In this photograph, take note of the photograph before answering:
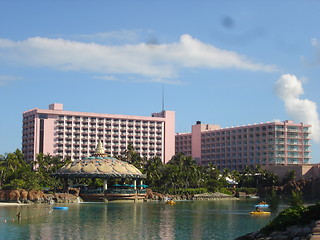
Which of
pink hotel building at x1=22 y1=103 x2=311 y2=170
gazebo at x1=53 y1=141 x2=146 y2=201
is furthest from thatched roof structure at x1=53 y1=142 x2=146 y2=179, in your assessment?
pink hotel building at x1=22 y1=103 x2=311 y2=170

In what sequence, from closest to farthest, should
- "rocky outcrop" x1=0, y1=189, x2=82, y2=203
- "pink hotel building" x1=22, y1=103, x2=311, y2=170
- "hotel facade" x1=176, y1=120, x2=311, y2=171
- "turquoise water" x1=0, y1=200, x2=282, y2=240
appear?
1. "turquoise water" x1=0, y1=200, x2=282, y2=240
2. "rocky outcrop" x1=0, y1=189, x2=82, y2=203
3. "pink hotel building" x1=22, y1=103, x2=311, y2=170
4. "hotel facade" x1=176, y1=120, x2=311, y2=171

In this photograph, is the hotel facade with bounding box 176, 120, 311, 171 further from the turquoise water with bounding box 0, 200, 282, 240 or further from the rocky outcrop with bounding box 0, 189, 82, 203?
the turquoise water with bounding box 0, 200, 282, 240

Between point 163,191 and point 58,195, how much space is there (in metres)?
34.0

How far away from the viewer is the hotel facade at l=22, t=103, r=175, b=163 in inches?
6959

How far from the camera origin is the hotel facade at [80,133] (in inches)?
6959

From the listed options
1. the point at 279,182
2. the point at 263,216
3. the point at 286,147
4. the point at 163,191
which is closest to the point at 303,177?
the point at 279,182

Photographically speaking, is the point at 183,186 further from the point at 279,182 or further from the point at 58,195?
the point at 58,195

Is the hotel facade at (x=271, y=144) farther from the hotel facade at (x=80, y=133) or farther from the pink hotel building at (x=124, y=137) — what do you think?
the hotel facade at (x=80, y=133)

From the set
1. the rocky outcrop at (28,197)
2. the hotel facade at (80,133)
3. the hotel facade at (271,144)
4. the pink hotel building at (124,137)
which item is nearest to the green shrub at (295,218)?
the rocky outcrop at (28,197)

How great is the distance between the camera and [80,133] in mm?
184125

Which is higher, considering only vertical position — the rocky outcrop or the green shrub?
the green shrub

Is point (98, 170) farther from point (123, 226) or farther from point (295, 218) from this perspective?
point (295, 218)

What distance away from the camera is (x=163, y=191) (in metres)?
137

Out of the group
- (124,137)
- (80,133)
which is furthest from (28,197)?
(124,137)
